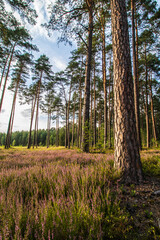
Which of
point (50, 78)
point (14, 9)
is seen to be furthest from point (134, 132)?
point (50, 78)

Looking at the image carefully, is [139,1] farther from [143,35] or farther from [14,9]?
[14,9]

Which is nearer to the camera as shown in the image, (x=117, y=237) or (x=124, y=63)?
(x=117, y=237)

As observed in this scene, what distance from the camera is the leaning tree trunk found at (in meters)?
2.42

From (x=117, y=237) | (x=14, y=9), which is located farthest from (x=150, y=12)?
(x=117, y=237)

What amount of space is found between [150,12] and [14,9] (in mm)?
12467

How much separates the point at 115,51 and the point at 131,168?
301cm

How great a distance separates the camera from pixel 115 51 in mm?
2865

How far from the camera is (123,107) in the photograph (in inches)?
102

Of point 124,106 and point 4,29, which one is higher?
point 4,29

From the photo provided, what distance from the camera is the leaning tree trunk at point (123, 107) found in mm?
2420

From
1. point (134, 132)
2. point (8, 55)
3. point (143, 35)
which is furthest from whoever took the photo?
point (8, 55)

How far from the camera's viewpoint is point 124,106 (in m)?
2.58

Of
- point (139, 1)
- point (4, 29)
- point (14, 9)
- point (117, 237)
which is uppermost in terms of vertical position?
point (139, 1)

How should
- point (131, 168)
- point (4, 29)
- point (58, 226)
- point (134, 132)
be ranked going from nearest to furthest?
point (58, 226) < point (131, 168) < point (134, 132) < point (4, 29)
